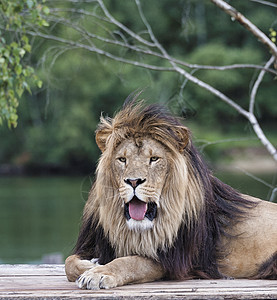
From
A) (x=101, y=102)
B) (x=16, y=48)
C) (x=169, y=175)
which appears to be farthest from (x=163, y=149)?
(x=101, y=102)

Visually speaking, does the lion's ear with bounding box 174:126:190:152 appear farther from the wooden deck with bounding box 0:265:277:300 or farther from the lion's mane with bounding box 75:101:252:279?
the wooden deck with bounding box 0:265:277:300

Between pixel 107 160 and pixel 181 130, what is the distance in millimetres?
452

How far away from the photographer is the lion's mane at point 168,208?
3.92 m

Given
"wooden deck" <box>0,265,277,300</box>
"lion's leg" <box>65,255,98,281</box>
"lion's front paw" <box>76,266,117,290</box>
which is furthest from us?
"lion's leg" <box>65,255,98,281</box>

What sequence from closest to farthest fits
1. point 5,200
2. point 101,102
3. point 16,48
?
point 16,48 < point 5,200 < point 101,102

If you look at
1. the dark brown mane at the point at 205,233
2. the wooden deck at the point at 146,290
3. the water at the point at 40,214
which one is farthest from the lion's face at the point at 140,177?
the water at the point at 40,214

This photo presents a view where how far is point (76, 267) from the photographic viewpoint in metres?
4.05

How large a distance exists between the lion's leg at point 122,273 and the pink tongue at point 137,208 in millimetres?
266

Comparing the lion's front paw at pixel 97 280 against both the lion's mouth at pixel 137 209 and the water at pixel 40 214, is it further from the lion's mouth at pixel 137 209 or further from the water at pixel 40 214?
the water at pixel 40 214

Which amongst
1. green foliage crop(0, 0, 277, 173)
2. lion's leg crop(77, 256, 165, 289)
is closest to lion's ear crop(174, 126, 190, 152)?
lion's leg crop(77, 256, 165, 289)

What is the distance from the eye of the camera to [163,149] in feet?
12.9

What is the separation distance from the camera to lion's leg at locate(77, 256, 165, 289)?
365cm

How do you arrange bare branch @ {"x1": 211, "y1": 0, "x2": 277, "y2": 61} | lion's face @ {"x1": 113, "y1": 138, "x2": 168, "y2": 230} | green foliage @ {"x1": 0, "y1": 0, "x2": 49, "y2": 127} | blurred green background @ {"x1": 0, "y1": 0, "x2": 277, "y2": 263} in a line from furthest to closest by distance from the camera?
blurred green background @ {"x1": 0, "y1": 0, "x2": 277, "y2": 263} < green foliage @ {"x1": 0, "y1": 0, "x2": 49, "y2": 127} < bare branch @ {"x1": 211, "y1": 0, "x2": 277, "y2": 61} < lion's face @ {"x1": 113, "y1": 138, "x2": 168, "y2": 230}

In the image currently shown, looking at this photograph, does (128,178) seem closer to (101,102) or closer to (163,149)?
(163,149)
